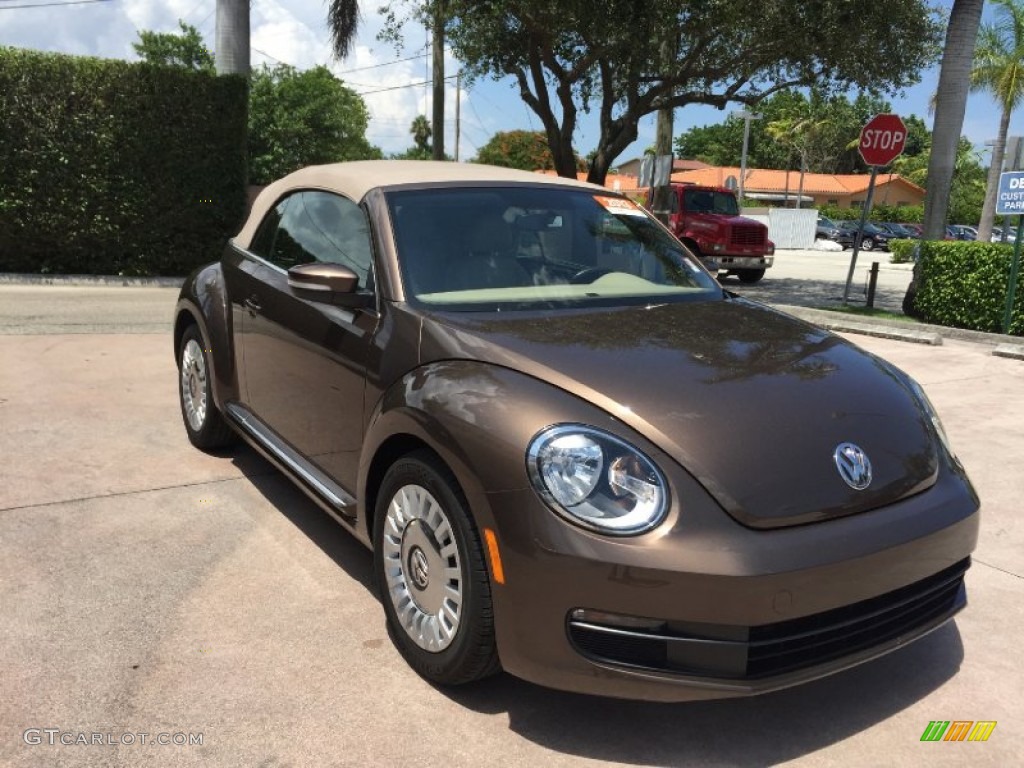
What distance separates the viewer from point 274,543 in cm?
391

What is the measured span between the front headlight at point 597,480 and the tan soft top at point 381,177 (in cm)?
169

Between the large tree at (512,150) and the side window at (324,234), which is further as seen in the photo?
the large tree at (512,150)

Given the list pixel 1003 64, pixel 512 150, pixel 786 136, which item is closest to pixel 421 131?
pixel 512 150

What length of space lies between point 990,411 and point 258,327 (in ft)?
A: 18.9

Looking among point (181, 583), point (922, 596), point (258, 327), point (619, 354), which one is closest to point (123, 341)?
point (258, 327)

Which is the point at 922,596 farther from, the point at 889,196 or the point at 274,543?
the point at 889,196

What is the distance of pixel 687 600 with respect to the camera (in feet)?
7.39

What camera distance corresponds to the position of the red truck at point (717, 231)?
1875cm

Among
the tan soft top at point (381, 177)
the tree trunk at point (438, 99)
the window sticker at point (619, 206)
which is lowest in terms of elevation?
the window sticker at point (619, 206)

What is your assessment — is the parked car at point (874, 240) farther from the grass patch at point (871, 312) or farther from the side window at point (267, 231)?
the side window at point (267, 231)

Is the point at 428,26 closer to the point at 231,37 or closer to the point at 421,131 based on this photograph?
the point at 231,37

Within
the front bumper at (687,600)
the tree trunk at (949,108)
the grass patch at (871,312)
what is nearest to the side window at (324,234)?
the front bumper at (687,600)

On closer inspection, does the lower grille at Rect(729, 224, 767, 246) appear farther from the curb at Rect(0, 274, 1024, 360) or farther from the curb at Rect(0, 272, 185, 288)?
the curb at Rect(0, 272, 185, 288)

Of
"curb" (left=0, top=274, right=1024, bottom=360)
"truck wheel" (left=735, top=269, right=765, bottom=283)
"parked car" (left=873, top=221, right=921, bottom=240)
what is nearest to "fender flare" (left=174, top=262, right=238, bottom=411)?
"curb" (left=0, top=274, right=1024, bottom=360)
